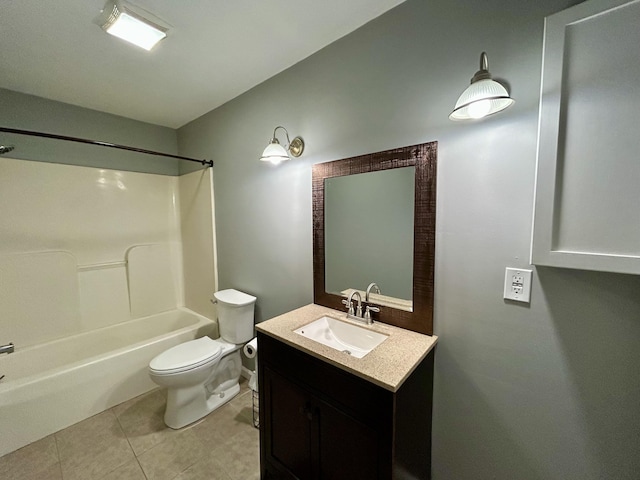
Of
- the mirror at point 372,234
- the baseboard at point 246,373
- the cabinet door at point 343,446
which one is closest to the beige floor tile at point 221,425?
the baseboard at point 246,373

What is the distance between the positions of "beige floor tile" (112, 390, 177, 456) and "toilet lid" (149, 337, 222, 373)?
1.59 ft

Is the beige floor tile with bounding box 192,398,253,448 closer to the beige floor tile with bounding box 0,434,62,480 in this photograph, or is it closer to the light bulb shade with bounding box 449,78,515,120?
the beige floor tile with bounding box 0,434,62,480

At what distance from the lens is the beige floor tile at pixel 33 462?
4.77 feet

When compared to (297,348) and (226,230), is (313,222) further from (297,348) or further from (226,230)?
(226,230)

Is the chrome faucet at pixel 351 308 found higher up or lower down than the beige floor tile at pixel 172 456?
higher up

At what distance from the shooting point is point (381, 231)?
4.74ft

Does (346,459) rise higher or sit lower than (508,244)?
lower

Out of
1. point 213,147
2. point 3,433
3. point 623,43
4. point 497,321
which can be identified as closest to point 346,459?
point 497,321

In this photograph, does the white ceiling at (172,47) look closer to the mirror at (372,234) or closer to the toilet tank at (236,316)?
the mirror at (372,234)

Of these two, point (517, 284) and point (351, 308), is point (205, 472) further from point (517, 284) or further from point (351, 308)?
point (517, 284)

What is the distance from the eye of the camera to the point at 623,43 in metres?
0.71

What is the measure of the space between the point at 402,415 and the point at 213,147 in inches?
102

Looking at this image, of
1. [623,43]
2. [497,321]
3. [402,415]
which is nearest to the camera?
[623,43]

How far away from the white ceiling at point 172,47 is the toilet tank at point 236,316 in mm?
1761
